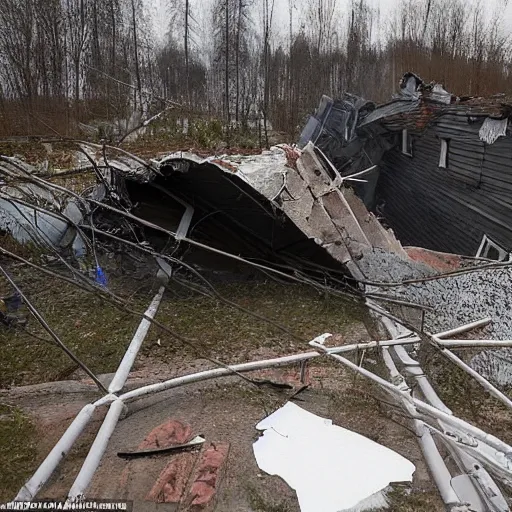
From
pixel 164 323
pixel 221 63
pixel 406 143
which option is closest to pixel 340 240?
pixel 164 323

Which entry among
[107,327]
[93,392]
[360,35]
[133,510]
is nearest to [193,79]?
[360,35]

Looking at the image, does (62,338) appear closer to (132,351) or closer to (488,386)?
(132,351)

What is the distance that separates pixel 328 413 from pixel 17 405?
7.88 feet

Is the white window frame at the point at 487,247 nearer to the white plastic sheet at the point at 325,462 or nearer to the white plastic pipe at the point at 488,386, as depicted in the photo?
the white plastic pipe at the point at 488,386

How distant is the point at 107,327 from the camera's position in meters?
4.80

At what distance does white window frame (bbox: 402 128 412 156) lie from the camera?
9.20 meters

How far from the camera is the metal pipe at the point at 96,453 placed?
2150 mm

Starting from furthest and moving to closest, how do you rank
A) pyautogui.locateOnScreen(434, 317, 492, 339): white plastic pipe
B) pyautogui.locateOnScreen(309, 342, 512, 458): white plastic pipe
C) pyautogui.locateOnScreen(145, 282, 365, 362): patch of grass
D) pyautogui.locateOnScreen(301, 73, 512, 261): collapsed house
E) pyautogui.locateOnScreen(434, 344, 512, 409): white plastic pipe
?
1. pyautogui.locateOnScreen(301, 73, 512, 261): collapsed house
2. pyautogui.locateOnScreen(145, 282, 365, 362): patch of grass
3. pyautogui.locateOnScreen(434, 317, 492, 339): white plastic pipe
4. pyautogui.locateOnScreen(434, 344, 512, 409): white plastic pipe
5. pyautogui.locateOnScreen(309, 342, 512, 458): white plastic pipe

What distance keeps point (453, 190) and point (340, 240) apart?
154 inches

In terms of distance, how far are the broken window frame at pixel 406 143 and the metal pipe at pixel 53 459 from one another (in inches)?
334

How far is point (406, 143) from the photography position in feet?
30.9

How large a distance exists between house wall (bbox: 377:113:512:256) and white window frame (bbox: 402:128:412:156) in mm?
177

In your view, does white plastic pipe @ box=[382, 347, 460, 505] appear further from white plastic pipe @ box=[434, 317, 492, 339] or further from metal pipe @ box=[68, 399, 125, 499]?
metal pipe @ box=[68, 399, 125, 499]

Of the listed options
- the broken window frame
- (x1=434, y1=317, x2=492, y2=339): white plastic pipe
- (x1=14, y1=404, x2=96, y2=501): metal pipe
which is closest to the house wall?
the broken window frame
